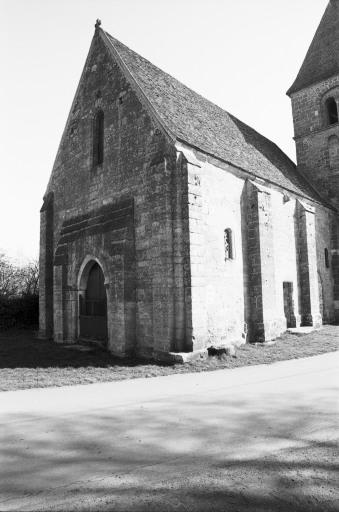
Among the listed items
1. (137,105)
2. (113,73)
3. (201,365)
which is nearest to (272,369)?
(201,365)

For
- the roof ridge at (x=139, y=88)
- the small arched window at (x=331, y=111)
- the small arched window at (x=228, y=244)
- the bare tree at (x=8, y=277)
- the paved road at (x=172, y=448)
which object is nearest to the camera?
the paved road at (x=172, y=448)

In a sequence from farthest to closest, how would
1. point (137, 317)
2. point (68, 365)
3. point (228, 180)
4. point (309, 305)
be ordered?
point (309, 305)
point (228, 180)
point (137, 317)
point (68, 365)

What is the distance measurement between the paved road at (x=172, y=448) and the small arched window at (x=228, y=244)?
5839mm

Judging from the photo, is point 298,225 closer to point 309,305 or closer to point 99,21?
point 309,305

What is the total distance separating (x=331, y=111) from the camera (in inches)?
880

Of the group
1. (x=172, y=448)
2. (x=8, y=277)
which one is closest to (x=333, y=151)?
(x=172, y=448)

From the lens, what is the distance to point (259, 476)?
11.6 ft

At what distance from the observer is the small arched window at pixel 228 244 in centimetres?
1246

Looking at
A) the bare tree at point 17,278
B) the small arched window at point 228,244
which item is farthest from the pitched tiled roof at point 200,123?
the bare tree at point 17,278

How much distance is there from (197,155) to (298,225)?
7.71 m

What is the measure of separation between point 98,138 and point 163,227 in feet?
19.9

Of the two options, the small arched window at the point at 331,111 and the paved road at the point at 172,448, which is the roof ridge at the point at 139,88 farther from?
the small arched window at the point at 331,111

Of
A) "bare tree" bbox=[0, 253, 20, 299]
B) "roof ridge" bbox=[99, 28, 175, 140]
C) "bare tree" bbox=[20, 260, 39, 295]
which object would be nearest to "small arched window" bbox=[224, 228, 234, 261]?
"roof ridge" bbox=[99, 28, 175, 140]

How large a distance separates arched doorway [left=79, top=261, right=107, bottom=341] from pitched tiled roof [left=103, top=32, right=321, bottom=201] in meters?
5.76
